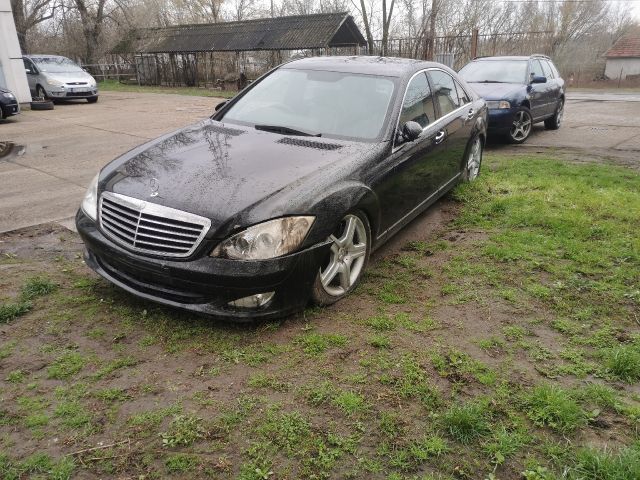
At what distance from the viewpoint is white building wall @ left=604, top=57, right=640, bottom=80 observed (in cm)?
4609

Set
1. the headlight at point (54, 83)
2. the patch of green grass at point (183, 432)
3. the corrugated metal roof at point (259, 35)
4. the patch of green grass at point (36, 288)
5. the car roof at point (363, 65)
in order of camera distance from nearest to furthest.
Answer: the patch of green grass at point (183, 432), the patch of green grass at point (36, 288), the car roof at point (363, 65), the headlight at point (54, 83), the corrugated metal roof at point (259, 35)

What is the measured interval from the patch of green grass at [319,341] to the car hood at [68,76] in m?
18.3

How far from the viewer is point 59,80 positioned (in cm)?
1798

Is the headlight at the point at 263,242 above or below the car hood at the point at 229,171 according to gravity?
below

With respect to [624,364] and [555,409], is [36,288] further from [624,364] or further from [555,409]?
[624,364]

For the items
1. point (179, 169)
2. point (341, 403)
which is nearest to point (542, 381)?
point (341, 403)

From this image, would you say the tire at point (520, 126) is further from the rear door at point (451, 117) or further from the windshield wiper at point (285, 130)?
the windshield wiper at point (285, 130)

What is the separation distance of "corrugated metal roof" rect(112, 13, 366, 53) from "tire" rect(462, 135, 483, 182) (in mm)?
17002

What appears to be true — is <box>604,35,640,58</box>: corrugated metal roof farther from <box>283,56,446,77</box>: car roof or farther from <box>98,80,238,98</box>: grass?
<box>283,56,446,77</box>: car roof

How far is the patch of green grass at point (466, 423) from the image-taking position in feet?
8.15

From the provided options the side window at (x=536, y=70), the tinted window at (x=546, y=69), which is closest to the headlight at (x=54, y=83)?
the side window at (x=536, y=70)

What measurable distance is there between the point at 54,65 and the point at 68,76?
125 cm

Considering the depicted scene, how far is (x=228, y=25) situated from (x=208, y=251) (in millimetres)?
28161

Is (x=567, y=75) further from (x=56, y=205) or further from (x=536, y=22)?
(x=56, y=205)
